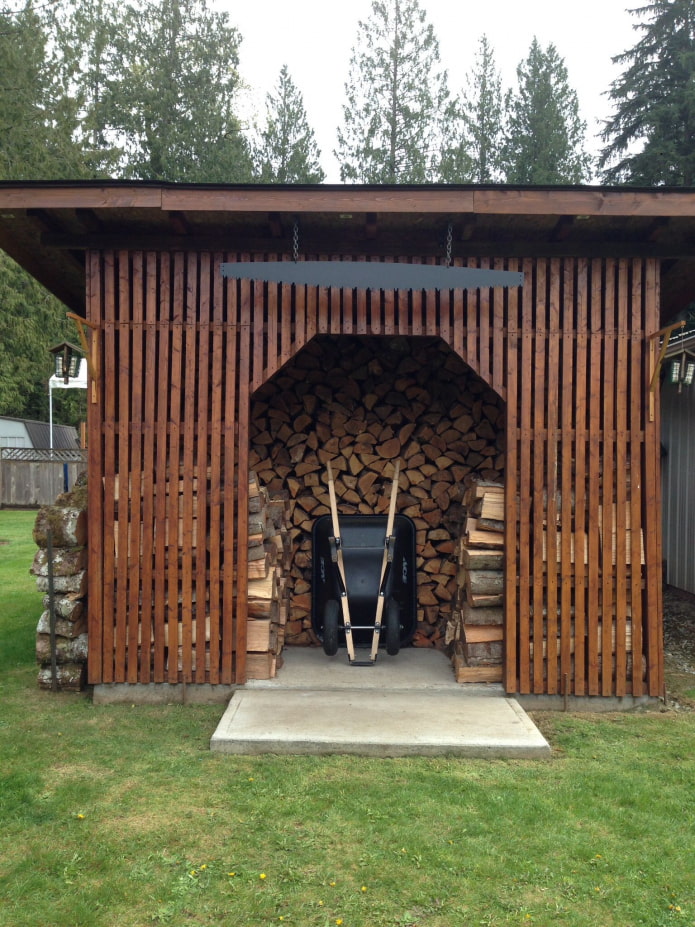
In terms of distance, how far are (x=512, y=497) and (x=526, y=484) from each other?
4.9 inches

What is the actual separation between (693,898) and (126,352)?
4.08 m

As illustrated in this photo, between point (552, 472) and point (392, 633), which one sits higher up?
point (552, 472)

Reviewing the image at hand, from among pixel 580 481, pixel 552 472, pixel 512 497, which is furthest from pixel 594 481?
pixel 512 497

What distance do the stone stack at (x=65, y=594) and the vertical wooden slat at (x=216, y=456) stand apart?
931 mm

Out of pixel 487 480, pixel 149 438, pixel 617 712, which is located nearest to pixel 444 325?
pixel 487 480

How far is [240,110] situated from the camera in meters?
21.0

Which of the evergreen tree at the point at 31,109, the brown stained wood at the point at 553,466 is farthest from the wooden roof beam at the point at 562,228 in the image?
the evergreen tree at the point at 31,109

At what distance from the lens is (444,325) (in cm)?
455

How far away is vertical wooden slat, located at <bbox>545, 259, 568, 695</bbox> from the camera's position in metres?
4.53

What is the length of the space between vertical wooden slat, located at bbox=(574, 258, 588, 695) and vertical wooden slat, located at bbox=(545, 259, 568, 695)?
0.12 meters

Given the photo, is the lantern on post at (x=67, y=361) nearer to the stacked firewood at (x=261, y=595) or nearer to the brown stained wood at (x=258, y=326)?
the brown stained wood at (x=258, y=326)

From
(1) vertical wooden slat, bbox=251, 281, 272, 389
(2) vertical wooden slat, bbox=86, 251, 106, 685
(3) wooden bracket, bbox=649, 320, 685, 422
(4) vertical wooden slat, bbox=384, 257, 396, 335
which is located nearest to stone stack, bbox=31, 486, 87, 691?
(2) vertical wooden slat, bbox=86, 251, 106, 685

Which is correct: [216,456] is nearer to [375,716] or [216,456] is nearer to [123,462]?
[123,462]

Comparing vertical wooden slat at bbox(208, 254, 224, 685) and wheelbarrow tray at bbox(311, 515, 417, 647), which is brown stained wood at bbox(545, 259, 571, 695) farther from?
vertical wooden slat at bbox(208, 254, 224, 685)
